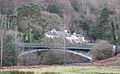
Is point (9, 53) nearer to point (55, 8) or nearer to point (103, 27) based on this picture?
point (103, 27)

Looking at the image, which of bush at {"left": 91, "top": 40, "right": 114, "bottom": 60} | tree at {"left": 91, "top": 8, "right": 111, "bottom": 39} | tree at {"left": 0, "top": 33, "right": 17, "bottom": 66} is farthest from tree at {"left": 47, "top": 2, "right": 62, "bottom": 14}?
tree at {"left": 0, "top": 33, "right": 17, "bottom": 66}

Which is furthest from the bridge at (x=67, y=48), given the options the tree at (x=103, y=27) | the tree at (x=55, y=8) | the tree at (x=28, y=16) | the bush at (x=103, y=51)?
the tree at (x=55, y=8)

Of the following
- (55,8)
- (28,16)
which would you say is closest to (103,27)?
(28,16)

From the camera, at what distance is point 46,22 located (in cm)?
6003

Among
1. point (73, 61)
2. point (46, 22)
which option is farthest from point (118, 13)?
point (46, 22)

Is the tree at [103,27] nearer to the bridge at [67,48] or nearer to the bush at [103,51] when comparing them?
the bridge at [67,48]

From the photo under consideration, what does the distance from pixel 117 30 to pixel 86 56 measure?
731 centimetres

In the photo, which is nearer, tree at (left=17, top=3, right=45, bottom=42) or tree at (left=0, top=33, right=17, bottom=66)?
tree at (left=0, top=33, right=17, bottom=66)

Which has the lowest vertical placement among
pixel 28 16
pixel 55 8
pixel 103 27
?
pixel 103 27

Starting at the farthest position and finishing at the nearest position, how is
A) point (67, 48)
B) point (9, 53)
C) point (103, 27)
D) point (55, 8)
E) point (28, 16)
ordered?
point (55, 8) < point (28, 16) < point (103, 27) < point (67, 48) < point (9, 53)

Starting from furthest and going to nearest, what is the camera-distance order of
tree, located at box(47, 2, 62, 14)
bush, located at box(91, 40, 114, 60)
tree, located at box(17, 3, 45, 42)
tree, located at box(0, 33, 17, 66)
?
tree, located at box(47, 2, 62, 14) < tree, located at box(17, 3, 45, 42) < bush, located at box(91, 40, 114, 60) < tree, located at box(0, 33, 17, 66)

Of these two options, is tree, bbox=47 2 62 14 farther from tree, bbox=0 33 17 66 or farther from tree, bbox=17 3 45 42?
tree, bbox=0 33 17 66

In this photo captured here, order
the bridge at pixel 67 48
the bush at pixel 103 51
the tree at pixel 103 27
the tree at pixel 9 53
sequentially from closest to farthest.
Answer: the tree at pixel 9 53 < the bush at pixel 103 51 < the bridge at pixel 67 48 < the tree at pixel 103 27

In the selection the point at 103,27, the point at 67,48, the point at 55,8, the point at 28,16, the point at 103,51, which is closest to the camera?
the point at 103,51
